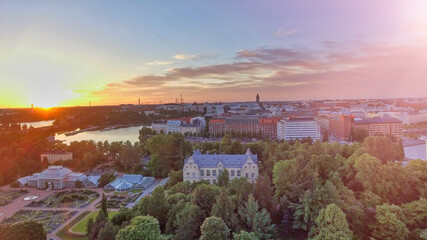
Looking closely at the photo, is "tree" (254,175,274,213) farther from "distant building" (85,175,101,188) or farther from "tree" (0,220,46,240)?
"distant building" (85,175,101,188)

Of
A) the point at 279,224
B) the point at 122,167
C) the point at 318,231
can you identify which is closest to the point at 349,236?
the point at 318,231

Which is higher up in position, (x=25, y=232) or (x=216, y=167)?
(x=216, y=167)

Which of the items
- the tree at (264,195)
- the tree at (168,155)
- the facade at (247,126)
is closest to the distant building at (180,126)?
the facade at (247,126)

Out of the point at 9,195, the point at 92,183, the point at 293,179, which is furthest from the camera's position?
the point at 92,183

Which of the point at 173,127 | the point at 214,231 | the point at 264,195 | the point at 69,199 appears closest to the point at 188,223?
the point at 214,231

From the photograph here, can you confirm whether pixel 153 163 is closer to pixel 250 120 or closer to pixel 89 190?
pixel 89 190

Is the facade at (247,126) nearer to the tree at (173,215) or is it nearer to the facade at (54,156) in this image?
the facade at (54,156)

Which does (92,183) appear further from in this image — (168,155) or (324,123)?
(324,123)

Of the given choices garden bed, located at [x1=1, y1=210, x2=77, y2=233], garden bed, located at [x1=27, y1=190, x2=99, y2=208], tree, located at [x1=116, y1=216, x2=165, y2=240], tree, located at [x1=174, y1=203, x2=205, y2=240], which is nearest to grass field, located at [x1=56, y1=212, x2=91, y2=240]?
garden bed, located at [x1=1, y1=210, x2=77, y2=233]
